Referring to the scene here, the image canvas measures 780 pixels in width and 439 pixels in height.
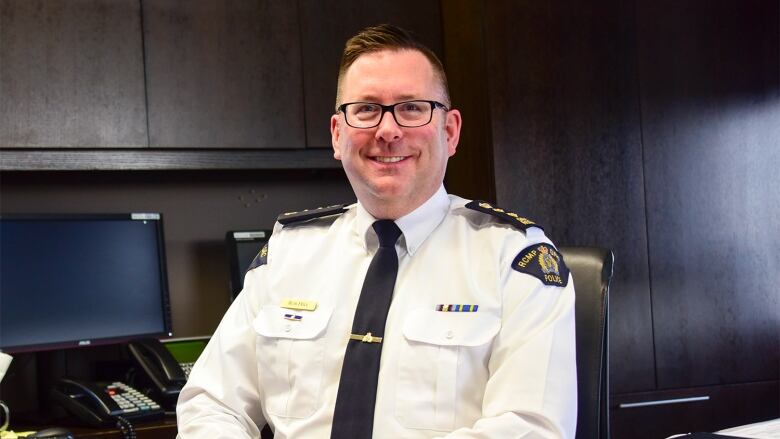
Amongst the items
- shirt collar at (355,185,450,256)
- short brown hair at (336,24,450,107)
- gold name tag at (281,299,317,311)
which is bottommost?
gold name tag at (281,299,317,311)

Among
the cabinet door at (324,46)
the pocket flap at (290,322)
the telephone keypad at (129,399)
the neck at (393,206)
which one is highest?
the cabinet door at (324,46)

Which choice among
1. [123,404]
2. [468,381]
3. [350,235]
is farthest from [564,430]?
[123,404]

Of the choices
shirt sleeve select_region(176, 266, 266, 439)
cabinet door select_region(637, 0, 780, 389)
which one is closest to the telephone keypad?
shirt sleeve select_region(176, 266, 266, 439)

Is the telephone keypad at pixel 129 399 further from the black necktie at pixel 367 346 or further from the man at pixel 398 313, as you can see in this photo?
the black necktie at pixel 367 346

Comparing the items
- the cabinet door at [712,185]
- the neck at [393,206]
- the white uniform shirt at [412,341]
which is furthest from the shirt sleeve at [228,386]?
the cabinet door at [712,185]

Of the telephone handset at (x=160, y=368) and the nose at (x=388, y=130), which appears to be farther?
the telephone handset at (x=160, y=368)

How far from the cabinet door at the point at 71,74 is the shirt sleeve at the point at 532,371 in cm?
147

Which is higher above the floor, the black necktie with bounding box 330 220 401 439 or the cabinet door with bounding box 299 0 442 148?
the cabinet door with bounding box 299 0 442 148

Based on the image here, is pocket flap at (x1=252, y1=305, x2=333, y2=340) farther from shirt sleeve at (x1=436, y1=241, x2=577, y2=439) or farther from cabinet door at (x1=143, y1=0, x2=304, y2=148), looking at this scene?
cabinet door at (x1=143, y1=0, x2=304, y2=148)

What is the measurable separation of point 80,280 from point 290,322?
3.59ft

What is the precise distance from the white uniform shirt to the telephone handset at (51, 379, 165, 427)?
529 mm

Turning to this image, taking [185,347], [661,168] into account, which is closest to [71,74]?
[185,347]

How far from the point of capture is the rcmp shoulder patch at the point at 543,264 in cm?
141

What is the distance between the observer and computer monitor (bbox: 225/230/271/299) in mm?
2643
